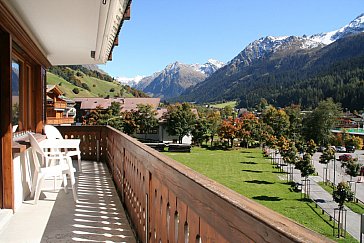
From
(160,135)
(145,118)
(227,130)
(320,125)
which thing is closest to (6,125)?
(145,118)

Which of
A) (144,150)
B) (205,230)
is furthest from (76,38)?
(205,230)

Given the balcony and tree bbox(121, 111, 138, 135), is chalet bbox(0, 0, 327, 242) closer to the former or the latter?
the balcony

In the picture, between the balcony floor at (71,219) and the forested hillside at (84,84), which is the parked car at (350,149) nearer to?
the forested hillside at (84,84)

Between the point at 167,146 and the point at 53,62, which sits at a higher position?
the point at 53,62

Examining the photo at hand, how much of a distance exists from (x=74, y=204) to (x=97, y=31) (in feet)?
6.45

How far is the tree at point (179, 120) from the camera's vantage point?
181 feet

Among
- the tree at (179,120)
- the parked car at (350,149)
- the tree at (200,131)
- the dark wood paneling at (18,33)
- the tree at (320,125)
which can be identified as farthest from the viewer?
the tree at (320,125)

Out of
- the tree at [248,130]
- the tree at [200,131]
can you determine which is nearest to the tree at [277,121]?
the tree at [248,130]

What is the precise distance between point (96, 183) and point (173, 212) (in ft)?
13.3

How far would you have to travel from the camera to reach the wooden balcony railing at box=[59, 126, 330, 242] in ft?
2.97

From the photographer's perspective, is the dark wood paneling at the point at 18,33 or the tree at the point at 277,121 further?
the tree at the point at 277,121

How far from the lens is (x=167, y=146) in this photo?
53.5 m

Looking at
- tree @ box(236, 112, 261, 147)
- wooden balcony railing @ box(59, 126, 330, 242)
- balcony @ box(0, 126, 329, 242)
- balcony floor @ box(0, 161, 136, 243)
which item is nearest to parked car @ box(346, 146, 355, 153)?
tree @ box(236, 112, 261, 147)

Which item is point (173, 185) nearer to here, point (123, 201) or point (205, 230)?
point (205, 230)
